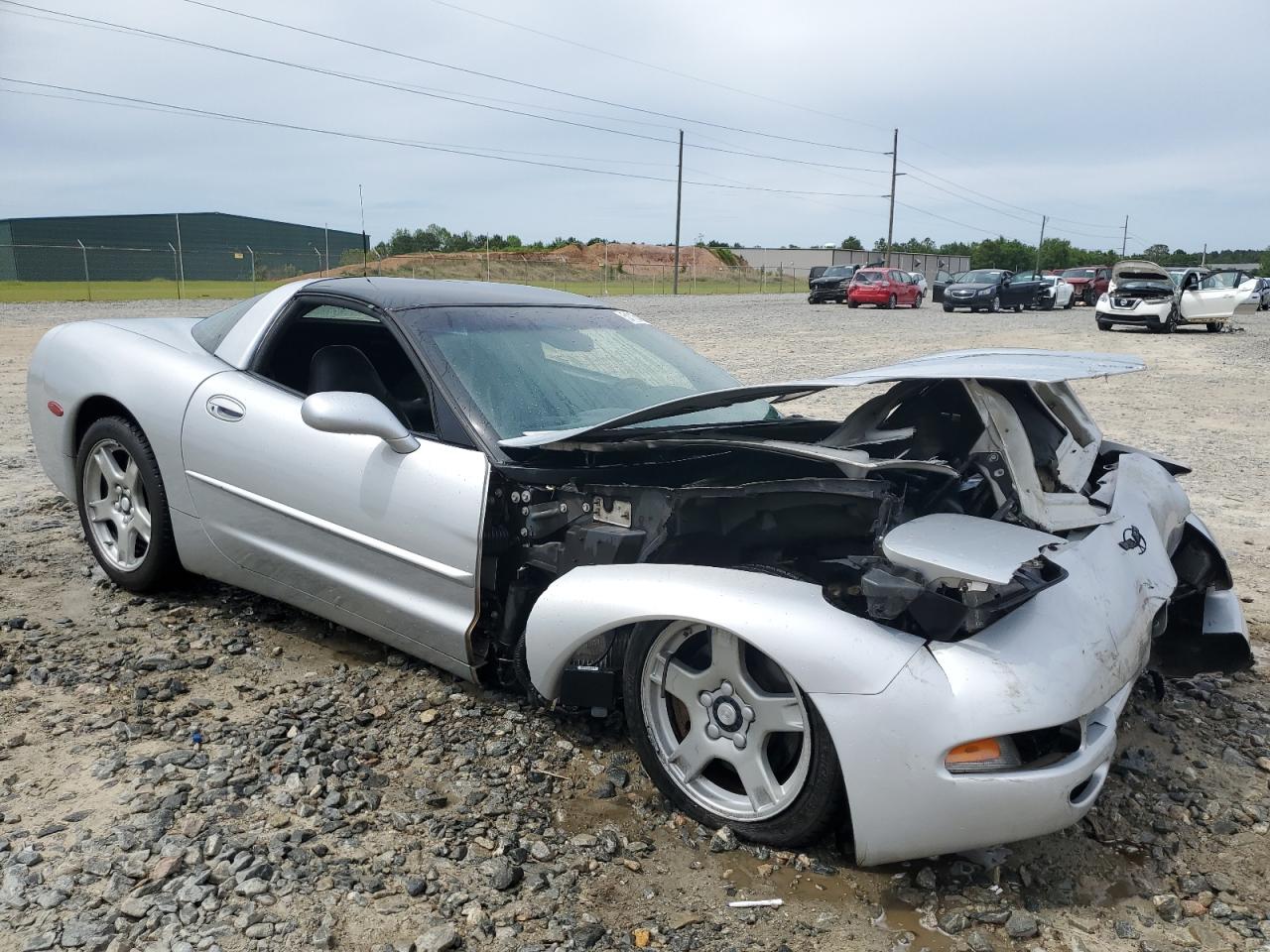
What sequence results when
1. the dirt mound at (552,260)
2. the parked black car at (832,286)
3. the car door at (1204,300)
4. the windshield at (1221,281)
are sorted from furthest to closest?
the dirt mound at (552,260)
the parked black car at (832,286)
the windshield at (1221,281)
the car door at (1204,300)

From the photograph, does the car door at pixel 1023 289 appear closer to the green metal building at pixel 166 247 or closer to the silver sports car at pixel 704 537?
the green metal building at pixel 166 247

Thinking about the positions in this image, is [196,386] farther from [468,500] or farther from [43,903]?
[43,903]

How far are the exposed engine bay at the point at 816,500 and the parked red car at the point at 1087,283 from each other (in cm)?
3637

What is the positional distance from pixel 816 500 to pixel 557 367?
129cm

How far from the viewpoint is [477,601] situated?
2996 millimetres

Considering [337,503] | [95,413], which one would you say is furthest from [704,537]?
[95,413]

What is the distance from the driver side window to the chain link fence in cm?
1655

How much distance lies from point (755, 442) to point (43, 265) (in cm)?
4034

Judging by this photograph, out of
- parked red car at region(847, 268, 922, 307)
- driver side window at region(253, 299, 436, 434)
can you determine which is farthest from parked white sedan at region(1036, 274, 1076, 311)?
driver side window at region(253, 299, 436, 434)

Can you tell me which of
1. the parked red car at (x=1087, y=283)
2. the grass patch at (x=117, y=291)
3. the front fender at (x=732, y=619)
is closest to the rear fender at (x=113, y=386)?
the front fender at (x=732, y=619)

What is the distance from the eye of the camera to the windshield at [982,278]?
3022cm

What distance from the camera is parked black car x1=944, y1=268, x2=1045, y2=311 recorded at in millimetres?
30031

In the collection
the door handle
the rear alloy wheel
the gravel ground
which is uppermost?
the door handle

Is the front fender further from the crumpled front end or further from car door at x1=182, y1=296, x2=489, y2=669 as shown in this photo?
car door at x1=182, y1=296, x2=489, y2=669
